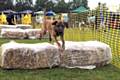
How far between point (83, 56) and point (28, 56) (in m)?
1.89

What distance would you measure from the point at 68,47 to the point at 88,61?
0.79 m

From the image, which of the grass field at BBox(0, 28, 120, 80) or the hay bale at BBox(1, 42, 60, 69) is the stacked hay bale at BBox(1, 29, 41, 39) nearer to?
the grass field at BBox(0, 28, 120, 80)

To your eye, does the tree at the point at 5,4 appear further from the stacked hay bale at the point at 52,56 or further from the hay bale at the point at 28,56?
the hay bale at the point at 28,56

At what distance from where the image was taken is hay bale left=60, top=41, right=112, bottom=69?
13273 millimetres

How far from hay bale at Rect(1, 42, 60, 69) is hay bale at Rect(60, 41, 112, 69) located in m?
0.42

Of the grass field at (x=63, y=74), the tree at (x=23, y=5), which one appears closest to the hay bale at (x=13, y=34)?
the grass field at (x=63, y=74)

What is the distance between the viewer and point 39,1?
297ft

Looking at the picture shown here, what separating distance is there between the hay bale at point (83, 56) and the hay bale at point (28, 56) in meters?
0.42

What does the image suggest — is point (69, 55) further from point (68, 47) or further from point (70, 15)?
point (70, 15)

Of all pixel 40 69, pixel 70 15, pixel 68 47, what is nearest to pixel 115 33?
pixel 68 47

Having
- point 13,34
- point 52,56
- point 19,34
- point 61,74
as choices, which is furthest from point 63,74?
point 13,34

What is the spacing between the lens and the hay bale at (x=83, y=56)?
13.3 m

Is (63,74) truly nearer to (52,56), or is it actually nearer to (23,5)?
(52,56)

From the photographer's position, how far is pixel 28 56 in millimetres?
12578
